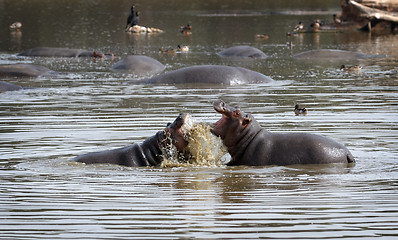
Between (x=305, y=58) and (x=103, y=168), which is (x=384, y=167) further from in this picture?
(x=305, y=58)

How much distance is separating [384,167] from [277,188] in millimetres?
1509

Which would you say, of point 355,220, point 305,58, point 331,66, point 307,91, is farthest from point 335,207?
point 305,58

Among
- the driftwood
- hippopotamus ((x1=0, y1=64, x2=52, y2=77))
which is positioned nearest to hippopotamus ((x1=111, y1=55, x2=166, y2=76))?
hippopotamus ((x1=0, y1=64, x2=52, y2=77))

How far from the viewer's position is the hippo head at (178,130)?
27.3ft

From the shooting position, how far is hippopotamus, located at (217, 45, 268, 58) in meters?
22.0

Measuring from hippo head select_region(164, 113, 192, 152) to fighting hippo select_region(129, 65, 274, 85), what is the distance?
7.46 m

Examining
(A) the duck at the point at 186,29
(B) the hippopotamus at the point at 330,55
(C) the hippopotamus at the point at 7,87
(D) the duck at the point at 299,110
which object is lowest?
(A) the duck at the point at 186,29

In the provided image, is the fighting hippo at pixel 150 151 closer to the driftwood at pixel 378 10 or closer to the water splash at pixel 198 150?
the water splash at pixel 198 150

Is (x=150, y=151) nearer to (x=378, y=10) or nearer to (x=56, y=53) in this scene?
(x=56, y=53)

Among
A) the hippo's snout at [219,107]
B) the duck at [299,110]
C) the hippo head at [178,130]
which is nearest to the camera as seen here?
the hippo's snout at [219,107]

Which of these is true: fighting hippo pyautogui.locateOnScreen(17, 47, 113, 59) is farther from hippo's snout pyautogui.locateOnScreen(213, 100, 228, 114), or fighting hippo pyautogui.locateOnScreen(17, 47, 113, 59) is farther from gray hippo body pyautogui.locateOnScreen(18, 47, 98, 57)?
hippo's snout pyautogui.locateOnScreen(213, 100, 228, 114)

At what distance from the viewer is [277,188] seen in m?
7.08

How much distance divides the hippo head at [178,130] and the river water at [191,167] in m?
0.29

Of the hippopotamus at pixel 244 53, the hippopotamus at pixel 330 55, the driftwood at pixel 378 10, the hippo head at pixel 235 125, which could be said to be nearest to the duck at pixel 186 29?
the driftwood at pixel 378 10
